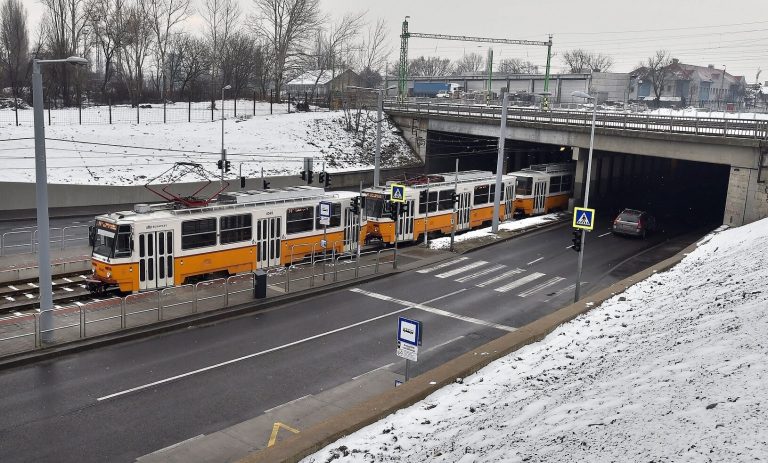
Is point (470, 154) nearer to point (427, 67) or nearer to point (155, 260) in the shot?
point (155, 260)

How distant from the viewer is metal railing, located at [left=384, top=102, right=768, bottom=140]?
35031mm

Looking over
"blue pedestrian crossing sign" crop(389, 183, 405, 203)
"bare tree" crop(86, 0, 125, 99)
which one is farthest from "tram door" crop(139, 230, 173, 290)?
"bare tree" crop(86, 0, 125, 99)

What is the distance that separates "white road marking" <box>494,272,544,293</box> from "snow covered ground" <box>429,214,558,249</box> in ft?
18.4

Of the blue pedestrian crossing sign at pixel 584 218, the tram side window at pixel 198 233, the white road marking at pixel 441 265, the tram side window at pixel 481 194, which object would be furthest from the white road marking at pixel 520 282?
the tram side window at pixel 198 233

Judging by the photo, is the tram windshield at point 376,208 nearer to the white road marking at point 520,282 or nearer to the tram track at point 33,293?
the white road marking at point 520,282

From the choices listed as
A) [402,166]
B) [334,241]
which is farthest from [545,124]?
[334,241]

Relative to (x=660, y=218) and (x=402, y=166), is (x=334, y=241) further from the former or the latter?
(x=402, y=166)

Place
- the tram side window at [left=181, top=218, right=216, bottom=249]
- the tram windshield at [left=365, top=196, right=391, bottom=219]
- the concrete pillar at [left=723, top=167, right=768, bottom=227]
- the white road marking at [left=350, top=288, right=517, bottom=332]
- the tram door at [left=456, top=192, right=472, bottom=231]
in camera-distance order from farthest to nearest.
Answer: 1. the tram door at [left=456, top=192, right=472, bottom=231]
2. the concrete pillar at [left=723, top=167, right=768, bottom=227]
3. the tram windshield at [left=365, top=196, right=391, bottom=219]
4. the tram side window at [left=181, top=218, right=216, bottom=249]
5. the white road marking at [left=350, top=288, right=517, bottom=332]

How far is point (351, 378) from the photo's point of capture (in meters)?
15.6

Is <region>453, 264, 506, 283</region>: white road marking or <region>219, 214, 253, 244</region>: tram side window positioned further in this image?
<region>453, 264, 506, 283</region>: white road marking

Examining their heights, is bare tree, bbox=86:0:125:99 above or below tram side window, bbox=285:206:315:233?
above

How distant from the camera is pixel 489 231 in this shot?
117 ft

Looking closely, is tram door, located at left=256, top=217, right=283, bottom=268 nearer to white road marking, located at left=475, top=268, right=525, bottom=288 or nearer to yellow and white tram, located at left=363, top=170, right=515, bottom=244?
yellow and white tram, located at left=363, top=170, right=515, bottom=244

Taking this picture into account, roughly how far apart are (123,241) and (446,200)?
1707 cm
